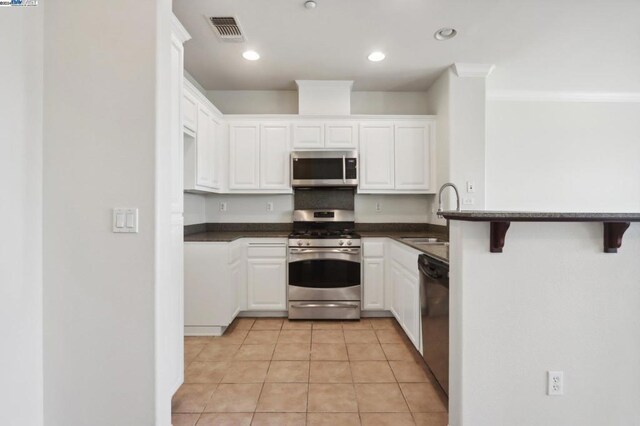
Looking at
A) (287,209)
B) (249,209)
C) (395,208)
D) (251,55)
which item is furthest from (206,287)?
(395,208)

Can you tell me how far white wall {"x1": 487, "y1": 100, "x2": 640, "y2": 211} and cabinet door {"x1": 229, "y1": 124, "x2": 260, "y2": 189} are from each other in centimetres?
283

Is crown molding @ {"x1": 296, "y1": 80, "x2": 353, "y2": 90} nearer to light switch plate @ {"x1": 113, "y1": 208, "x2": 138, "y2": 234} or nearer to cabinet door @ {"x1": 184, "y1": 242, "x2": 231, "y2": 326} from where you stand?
cabinet door @ {"x1": 184, "y1": 242, "x2": 231, "y2": 326}

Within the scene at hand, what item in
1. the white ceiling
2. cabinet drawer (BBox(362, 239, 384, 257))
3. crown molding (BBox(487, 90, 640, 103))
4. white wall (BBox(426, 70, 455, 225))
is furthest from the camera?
crown molding (BBox(487, 90, 640, 103))

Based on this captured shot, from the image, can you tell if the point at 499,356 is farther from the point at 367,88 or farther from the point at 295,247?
the point at 367,88

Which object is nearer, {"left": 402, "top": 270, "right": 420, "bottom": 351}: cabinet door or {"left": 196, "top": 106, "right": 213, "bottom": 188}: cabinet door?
{"left": 402, "top": 270, "right": 420, "bottom": 351}: cabinet door

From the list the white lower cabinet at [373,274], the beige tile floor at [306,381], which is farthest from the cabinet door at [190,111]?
the white lower cabinet at [373,274]

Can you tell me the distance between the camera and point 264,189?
3.61 meters

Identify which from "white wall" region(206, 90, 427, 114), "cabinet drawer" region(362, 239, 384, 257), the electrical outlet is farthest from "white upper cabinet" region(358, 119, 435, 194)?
the electrical outlet

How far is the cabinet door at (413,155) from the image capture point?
358cm

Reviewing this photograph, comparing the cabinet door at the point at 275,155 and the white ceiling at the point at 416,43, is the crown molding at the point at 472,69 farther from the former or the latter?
the cabinet door at the point at 275,155

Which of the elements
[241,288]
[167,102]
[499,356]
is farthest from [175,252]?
[499,356]

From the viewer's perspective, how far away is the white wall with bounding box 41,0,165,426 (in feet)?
4.60

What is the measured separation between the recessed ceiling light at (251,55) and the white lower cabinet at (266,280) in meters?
1.83

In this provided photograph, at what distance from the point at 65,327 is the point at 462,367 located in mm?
1829
